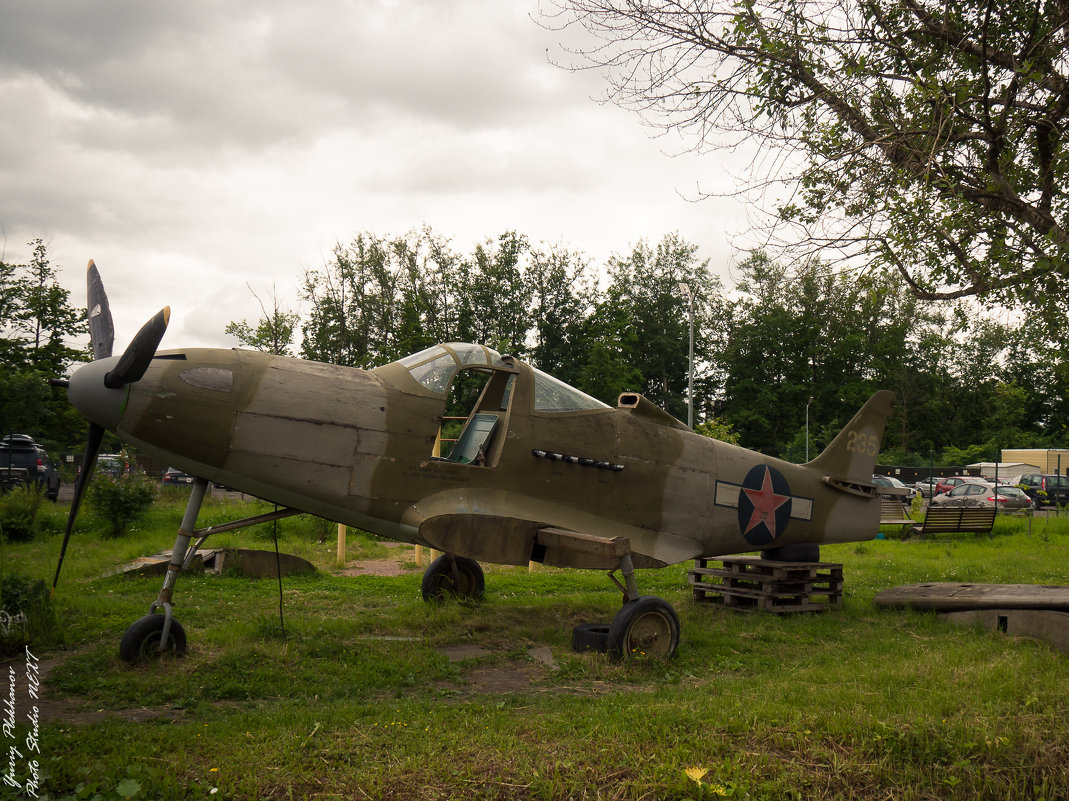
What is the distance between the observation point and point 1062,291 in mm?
7719

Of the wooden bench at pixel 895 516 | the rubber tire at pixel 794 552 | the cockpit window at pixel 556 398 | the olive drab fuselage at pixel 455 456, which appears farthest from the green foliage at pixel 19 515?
the wooden bench at pixel 895 516

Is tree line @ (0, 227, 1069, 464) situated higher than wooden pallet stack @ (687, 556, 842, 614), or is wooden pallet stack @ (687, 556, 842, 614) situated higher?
tree line @ (0, 227, 1069, 464)

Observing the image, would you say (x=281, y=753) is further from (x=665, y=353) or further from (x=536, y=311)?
(x=665, y=353)

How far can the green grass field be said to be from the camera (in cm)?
389

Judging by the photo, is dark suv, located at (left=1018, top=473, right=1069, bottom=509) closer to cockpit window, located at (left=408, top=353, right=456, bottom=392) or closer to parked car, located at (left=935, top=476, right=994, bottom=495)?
parked car, located at (left=935, top=476, right=994, bottom=495)

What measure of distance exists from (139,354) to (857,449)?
29.9 ft

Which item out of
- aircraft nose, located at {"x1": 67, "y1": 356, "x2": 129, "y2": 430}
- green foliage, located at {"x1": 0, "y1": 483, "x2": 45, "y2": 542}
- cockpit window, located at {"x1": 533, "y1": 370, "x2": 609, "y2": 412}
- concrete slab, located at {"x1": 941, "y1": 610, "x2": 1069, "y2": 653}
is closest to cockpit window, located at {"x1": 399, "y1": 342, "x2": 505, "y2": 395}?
cockpit window, located at {"x1": 533, "y1": 370, "x2": 609, "y2": 412}

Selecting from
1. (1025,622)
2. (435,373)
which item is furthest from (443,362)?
(1025,622)

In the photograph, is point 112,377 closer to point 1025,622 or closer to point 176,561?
point 176,561

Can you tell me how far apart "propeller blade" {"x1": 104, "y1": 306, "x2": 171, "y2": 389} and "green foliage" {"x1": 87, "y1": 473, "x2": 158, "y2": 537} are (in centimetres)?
1066

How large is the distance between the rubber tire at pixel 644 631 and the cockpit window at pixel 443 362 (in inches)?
107

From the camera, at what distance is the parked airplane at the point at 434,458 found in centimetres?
589

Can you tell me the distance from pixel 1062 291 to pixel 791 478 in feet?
11.9

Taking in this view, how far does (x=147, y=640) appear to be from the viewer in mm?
6062
